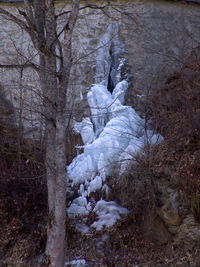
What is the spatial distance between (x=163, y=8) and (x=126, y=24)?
53.1 inches

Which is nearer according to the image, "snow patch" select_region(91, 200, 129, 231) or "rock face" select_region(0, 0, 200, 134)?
"snow patch" select_region(91, 200, 129, 231)

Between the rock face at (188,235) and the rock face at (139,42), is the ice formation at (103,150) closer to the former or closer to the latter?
the rock face at (139,42)

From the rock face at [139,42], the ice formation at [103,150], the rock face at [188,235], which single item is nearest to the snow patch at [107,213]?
the ice formation at [103,150]

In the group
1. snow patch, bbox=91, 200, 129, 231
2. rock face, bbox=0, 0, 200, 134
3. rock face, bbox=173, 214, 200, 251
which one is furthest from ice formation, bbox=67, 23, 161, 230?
rock face, bbox=173, 214, 200, 251

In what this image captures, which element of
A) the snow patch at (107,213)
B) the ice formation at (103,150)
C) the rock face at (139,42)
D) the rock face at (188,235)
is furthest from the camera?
the rock face at (139,42)

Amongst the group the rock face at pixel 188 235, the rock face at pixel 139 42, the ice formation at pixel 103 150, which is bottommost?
the rock face at pixel 188 235

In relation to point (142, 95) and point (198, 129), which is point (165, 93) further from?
point (198, 129)

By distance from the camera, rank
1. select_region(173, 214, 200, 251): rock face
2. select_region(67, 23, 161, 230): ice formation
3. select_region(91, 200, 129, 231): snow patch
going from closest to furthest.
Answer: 1. select_region(173, 214, 200, 251): rock face
2. select_region(91, 200, 129, 231): snow patch
3. select_region(67, 23, 161, 230): ice formation

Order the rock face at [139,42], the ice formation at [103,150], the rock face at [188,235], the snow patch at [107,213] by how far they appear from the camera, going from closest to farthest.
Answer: the rock face at [188,235] → the snow patch at [107,213] → the ice formation at [103,150] → the rock face at [139,42]

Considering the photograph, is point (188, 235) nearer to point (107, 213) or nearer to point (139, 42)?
point (107, 213)

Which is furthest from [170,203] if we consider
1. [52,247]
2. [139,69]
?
[139,69]

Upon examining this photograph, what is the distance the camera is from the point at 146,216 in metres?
7.75

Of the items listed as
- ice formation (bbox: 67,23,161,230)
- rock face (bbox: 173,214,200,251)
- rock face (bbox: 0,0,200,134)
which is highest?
rock face (bbox: 0,0,200,134)

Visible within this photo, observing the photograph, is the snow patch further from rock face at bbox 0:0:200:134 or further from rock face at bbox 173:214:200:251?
rock face at bbox 0:0:200:134
